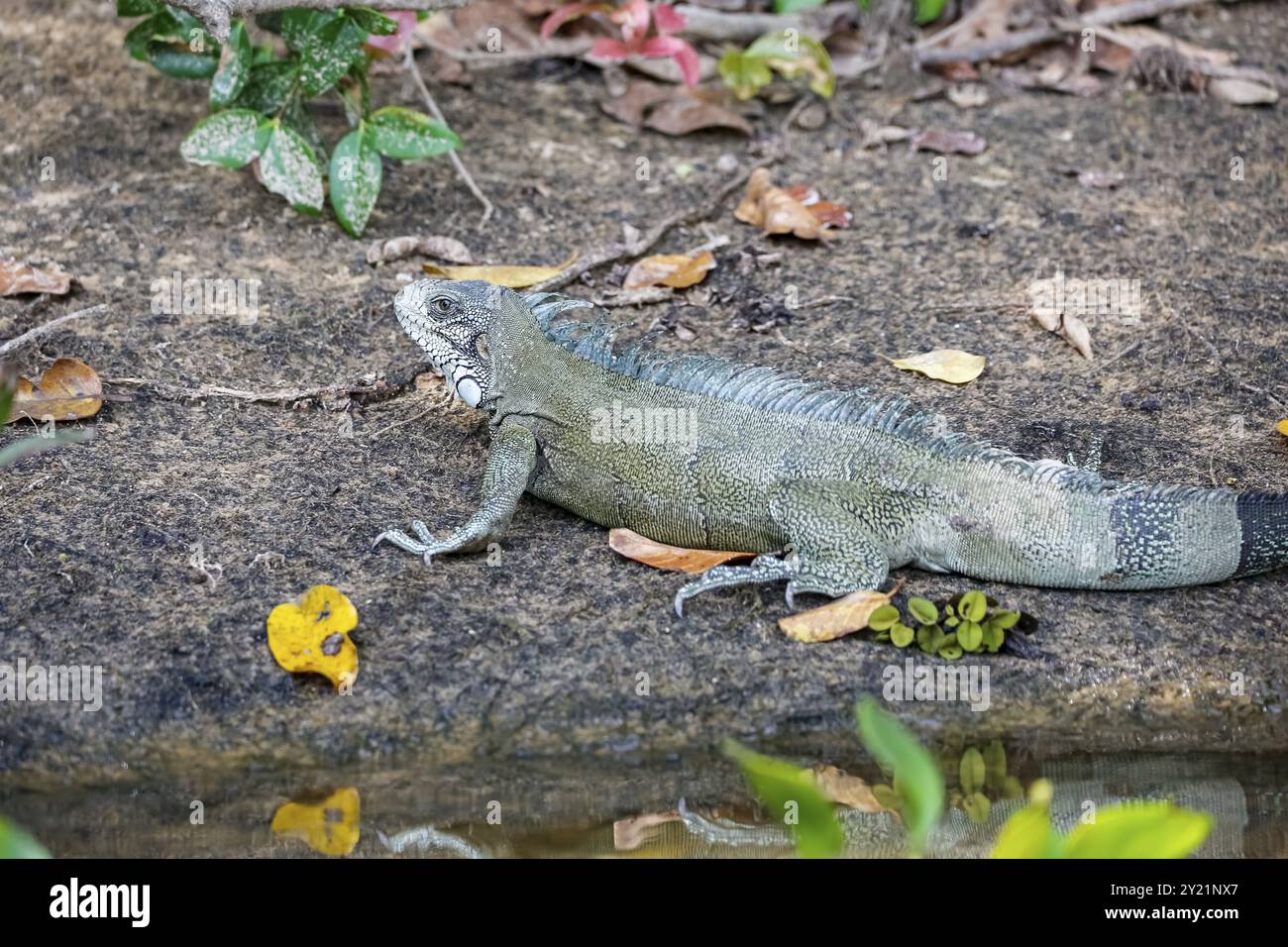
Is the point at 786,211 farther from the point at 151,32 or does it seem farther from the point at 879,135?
the point at 151,32

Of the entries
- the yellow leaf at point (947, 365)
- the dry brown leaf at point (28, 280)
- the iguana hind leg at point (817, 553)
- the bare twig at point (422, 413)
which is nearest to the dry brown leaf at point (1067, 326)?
the yellow leaf at point (947, 365)

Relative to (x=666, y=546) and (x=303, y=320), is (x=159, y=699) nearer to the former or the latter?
(x=666, y=546)

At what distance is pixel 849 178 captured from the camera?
7.32 meters

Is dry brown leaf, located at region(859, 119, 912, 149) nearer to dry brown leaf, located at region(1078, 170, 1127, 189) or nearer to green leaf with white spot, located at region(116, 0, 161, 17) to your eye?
dry brown leaf, located at region(1078, 170, 1127, 189)

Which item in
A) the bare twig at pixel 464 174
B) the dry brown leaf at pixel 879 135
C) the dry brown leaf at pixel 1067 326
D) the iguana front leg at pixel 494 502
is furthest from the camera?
the dry brown leaf at pixel 879 135

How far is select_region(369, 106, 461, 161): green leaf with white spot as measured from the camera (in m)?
6.30

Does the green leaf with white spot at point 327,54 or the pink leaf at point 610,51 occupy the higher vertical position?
the green leaf with white spot at point 327,54

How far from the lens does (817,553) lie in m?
4.63

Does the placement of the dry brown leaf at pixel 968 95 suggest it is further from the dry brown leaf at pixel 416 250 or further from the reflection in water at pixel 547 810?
the reflection in water at pixel 547 810

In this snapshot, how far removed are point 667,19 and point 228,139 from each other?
234 cm

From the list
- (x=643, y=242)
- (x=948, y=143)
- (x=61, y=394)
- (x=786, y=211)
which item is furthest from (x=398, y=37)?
(x=948, y=143)

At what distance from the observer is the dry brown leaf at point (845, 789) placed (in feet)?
13.4

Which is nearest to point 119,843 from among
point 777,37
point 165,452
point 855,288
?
point 165,452
